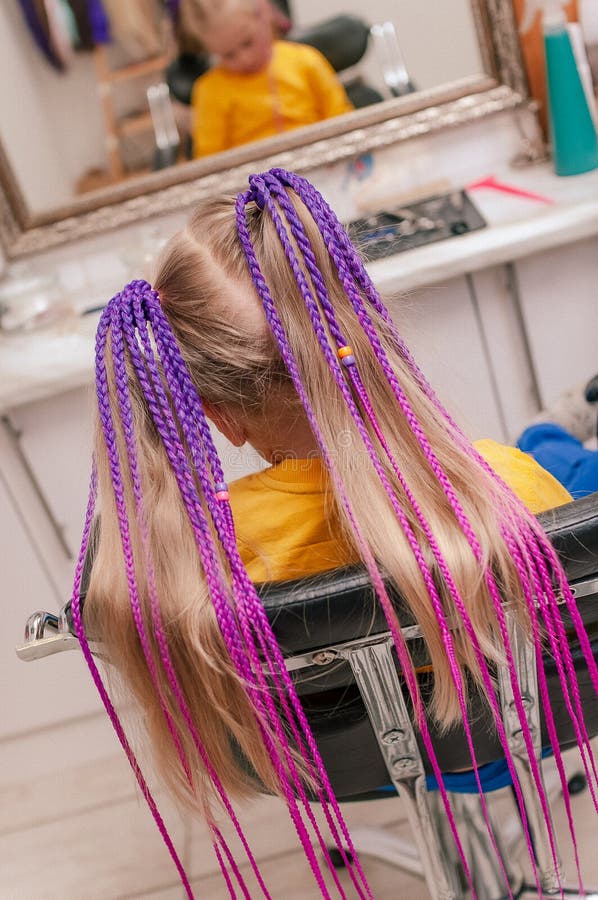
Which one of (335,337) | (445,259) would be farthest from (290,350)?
(445,259)

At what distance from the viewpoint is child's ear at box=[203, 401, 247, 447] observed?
33.1 inches

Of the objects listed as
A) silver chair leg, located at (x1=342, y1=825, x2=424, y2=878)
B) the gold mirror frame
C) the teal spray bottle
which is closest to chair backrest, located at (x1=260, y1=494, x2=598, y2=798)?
silver chair leg, located at (x1=342, y1=825, x2=424, y2=878)

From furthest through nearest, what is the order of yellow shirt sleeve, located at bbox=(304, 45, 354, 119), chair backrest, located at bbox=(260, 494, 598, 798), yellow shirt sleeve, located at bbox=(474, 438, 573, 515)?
yellow shirt sleeve, located at bbox=(304, 45, 354, 119) → yellow shirt sleeve, located at bbox=(474, 438, 573, 515) → chair backrest, located at bbox=(260, 494, 598, 798)

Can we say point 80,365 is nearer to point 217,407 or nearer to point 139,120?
point 139,120

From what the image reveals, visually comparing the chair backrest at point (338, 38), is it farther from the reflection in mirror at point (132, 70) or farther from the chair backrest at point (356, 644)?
the chair backrest at point (356, 644)

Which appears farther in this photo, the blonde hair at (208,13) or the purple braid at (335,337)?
the blonde hair at (208,13)

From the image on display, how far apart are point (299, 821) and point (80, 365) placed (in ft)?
2.89

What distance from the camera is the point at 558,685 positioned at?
2.66ft

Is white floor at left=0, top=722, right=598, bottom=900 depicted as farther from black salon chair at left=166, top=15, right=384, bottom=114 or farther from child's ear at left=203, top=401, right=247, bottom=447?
black salon chair at left=166, top=15, right=384, bottom=114

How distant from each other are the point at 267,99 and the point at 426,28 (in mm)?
323

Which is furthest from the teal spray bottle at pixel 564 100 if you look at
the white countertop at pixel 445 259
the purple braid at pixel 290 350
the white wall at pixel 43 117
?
the purple braid at pixel 290 350

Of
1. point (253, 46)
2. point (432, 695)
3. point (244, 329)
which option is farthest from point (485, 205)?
point (432, 695)

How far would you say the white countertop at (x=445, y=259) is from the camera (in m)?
1.43

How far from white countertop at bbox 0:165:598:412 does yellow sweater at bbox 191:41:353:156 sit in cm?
40
